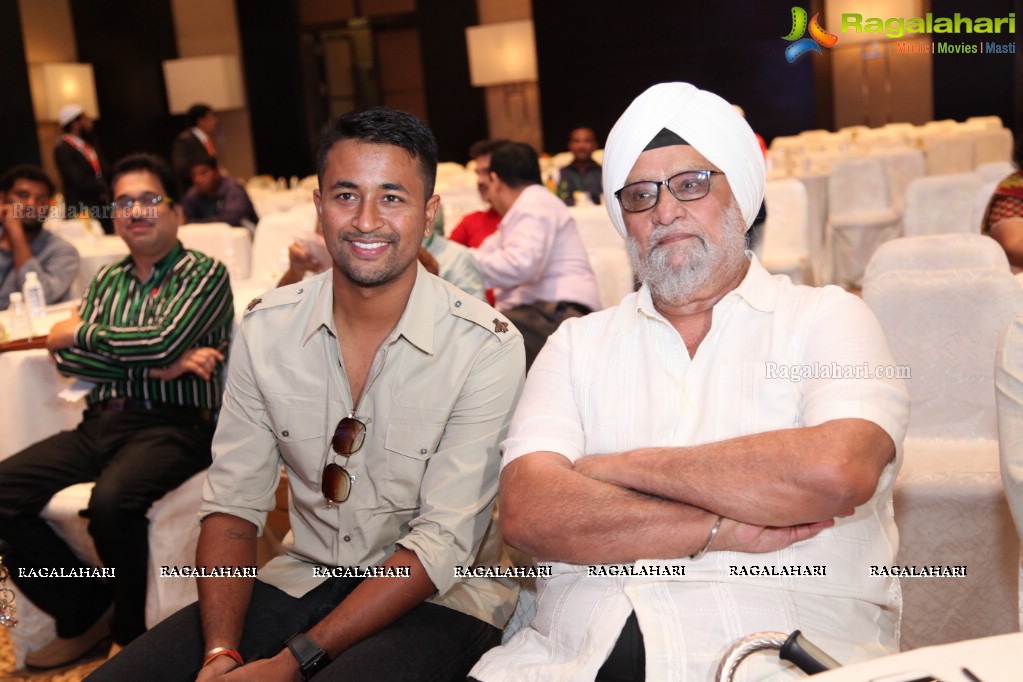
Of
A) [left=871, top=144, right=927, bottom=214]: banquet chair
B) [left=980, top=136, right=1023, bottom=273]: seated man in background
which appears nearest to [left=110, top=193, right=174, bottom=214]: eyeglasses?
[left=980, top=136, right=1023, bottom=273]: seated man in background

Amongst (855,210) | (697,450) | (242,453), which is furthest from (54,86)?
(697,450)

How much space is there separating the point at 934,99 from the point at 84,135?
34.5ft

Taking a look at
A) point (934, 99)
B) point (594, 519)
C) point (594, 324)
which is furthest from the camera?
point (934, 99)

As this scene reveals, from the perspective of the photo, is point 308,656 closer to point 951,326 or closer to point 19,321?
point 951,326

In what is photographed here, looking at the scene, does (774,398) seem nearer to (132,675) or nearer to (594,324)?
(594,324)

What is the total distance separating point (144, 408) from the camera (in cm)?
308

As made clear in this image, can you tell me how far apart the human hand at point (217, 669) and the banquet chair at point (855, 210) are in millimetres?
6321

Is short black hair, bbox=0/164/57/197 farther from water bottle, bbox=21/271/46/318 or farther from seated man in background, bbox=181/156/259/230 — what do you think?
seated man in background, bbox=181/156/259/230

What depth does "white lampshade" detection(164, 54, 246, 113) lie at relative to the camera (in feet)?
46.6

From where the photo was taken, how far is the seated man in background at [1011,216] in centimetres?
364

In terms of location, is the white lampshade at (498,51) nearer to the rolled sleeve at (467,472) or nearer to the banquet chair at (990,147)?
the banquet chair at (990,147)

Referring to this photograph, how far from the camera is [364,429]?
204 cm

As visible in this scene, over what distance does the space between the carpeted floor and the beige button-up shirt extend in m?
1.25

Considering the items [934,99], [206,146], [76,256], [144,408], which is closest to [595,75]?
[934,99]
